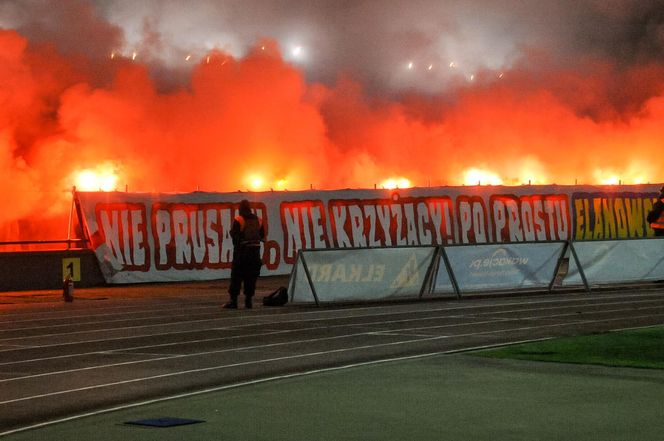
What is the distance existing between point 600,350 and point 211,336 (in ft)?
15.5

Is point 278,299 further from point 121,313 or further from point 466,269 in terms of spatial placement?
point 466,269

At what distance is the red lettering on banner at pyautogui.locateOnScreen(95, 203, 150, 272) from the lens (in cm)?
2797

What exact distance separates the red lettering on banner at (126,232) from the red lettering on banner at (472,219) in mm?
8053

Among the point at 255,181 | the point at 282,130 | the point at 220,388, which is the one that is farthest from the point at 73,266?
the point at 220,388

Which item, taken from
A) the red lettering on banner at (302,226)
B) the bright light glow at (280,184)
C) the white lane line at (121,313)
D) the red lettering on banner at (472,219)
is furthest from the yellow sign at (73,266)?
the bright light glow at (280,184)

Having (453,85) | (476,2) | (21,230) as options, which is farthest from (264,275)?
(476,2)

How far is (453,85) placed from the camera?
4422 centimetres

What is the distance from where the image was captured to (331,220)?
30594mm

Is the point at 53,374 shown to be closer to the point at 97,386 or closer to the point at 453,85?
the point at 97,386

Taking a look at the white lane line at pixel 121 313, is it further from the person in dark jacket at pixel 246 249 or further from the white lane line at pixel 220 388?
the white lane line at pixel 220 388

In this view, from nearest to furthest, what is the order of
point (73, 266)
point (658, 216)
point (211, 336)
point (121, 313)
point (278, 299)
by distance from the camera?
point (211, 336) → point (121, 313) → point (278, 299) → point (658, 216) → point (73, 266)

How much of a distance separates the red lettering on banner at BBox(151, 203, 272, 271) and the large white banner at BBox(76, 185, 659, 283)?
0.07 feet

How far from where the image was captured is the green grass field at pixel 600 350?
1234 centimetres

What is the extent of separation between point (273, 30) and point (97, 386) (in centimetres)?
2965
